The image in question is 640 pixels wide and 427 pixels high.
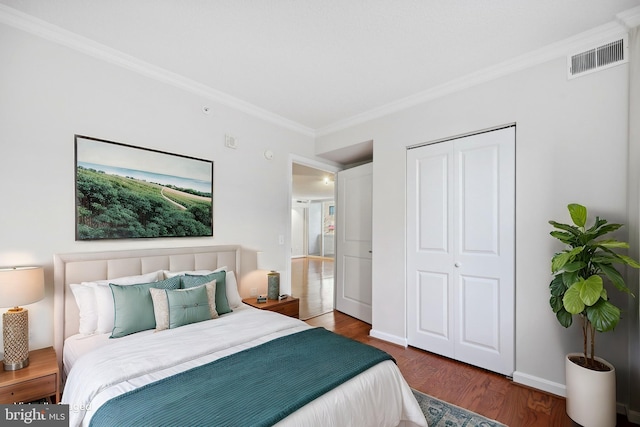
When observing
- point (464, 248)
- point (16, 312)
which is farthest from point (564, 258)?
point (16, 312)

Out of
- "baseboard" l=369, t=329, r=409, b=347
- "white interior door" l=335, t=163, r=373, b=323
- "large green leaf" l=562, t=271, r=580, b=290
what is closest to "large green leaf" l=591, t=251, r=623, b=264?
"large green leaf" l=562, t=271, r=580, b=290

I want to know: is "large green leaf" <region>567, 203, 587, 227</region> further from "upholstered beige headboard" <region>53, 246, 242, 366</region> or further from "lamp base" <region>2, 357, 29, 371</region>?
"lamp base" <region>2, 357, 29, 371</region>

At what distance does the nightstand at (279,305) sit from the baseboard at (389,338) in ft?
3.38

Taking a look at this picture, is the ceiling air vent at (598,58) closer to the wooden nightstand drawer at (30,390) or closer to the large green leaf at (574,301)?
the large green leaf at (574,301)

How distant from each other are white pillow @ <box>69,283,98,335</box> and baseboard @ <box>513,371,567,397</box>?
134 inches

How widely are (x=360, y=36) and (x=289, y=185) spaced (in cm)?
210

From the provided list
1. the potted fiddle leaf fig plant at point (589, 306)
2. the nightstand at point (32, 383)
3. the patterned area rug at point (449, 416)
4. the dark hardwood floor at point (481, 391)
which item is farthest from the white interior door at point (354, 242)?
the nightstand at point (32, 383)

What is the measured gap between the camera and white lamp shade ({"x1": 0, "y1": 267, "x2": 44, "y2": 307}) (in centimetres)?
176

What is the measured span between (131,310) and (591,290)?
299 cm

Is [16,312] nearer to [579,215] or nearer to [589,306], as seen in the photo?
[589,306]

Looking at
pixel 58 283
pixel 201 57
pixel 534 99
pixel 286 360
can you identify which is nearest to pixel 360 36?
pixel 201 57

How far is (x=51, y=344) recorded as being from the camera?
215 cm

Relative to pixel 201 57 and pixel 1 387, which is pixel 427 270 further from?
pixel 1 387

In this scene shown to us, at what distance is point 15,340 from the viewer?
1807mm
